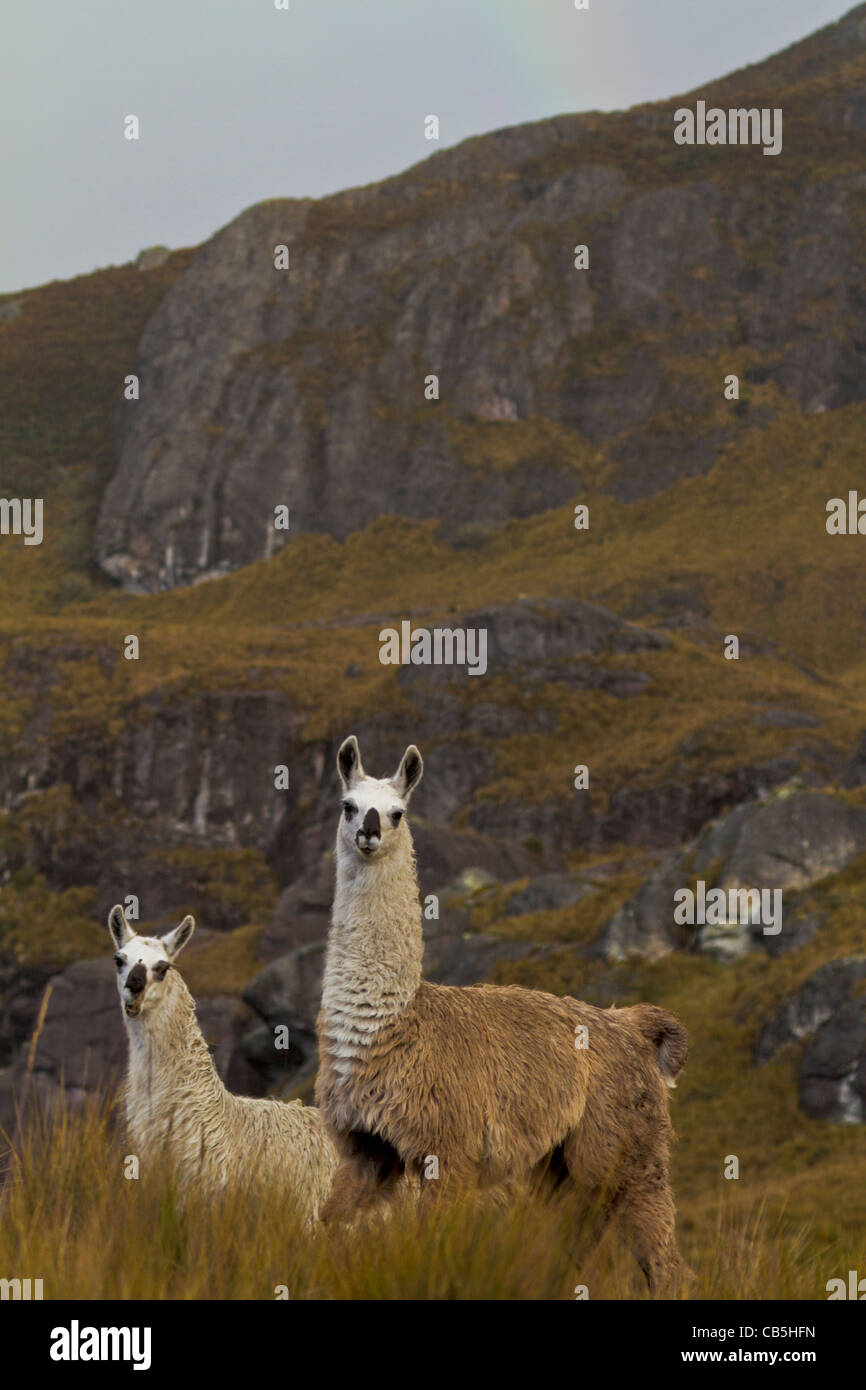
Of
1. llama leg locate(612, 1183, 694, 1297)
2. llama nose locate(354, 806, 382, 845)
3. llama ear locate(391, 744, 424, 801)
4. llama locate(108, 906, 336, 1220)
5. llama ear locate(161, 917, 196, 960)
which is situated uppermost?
llama ear locate(391, 744, 424, 801)

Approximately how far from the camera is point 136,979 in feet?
34.6

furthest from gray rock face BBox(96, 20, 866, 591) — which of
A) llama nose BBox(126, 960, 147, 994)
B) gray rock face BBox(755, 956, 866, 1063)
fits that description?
llama nose BBox(126, 960, 147, 994)

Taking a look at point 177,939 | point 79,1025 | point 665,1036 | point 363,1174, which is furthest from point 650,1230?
point 79,1025

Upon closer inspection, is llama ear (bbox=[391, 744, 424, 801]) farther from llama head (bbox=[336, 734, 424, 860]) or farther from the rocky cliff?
the rocky cliff

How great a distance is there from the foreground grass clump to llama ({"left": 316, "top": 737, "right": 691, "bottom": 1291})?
80 cm

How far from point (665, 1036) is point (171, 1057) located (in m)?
3.80

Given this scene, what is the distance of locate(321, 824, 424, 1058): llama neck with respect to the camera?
304 inches

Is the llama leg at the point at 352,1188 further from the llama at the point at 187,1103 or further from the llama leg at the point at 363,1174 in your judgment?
the llama at the point at 187,1103

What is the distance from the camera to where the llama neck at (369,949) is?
7.71 m

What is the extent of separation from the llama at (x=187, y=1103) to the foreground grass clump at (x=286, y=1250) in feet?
10.4

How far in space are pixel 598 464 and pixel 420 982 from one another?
132 metres

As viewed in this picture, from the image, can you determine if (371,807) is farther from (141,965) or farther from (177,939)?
(177,939)

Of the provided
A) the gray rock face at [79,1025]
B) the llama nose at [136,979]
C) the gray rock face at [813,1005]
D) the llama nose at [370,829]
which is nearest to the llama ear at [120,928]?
the llama nose at [136,979]
